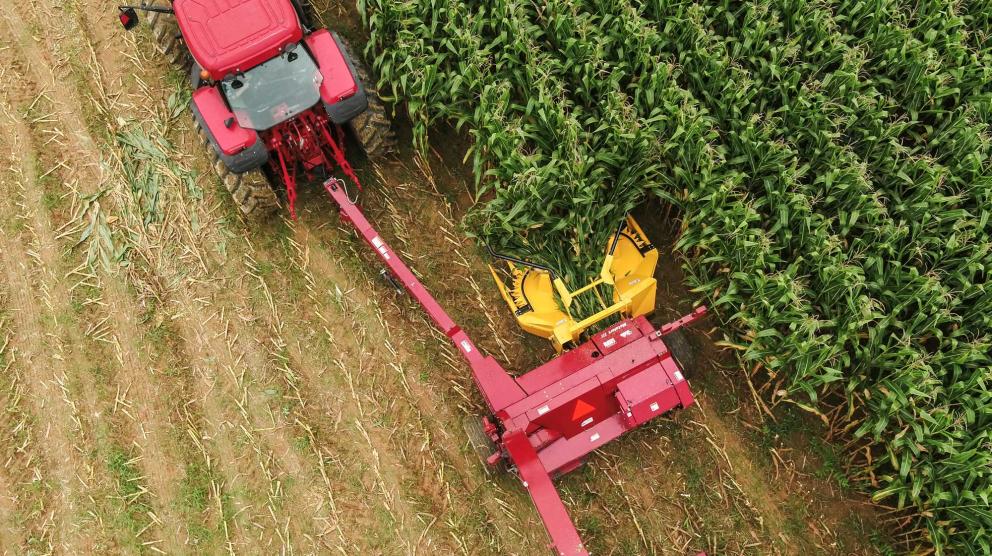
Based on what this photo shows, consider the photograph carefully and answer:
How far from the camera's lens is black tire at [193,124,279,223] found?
832 centimetres

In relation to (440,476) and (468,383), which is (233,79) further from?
(440,476)

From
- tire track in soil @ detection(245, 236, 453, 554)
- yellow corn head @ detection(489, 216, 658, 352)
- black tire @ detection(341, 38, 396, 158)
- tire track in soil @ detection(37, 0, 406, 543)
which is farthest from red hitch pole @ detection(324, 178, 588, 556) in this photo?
tire track in soil @ detection(37, 0, 406, 543)

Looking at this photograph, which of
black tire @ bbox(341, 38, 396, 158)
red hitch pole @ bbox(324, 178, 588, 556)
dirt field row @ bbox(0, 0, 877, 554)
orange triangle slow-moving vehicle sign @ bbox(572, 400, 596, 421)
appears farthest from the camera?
black tire @ bbox(341, 38, 396, 158)

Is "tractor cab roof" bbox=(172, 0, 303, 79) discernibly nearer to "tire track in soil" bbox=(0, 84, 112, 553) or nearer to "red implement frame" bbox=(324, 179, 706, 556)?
"tire track in soil" bbox=(0, 84, 112, 553)

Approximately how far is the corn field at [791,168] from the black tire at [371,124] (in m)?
0.28

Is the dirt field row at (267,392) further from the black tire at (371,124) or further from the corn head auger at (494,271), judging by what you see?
the corn head auger at (494,271)

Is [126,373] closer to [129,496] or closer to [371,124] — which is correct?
[129,496]

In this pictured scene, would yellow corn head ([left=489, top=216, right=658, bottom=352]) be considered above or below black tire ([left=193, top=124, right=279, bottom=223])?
below

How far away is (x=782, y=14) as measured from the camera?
8148mm

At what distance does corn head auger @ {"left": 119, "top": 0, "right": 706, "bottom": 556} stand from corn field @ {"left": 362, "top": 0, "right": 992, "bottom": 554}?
0.52m

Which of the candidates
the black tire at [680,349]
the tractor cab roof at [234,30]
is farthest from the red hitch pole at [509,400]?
the black tire at [680,349]

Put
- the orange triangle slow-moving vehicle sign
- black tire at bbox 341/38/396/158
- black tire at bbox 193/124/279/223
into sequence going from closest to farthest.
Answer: the orange triangle slow-moving vehicle sign → black tire at bbox 193/124/279/223 → black tire at bbox 341/38/396/158

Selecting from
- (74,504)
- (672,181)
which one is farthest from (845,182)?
(74,504)

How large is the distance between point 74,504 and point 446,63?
625cm
